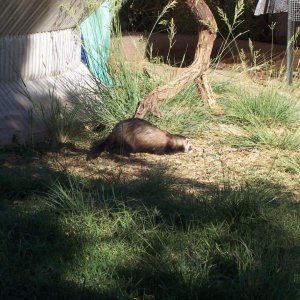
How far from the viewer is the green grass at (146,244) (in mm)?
3994

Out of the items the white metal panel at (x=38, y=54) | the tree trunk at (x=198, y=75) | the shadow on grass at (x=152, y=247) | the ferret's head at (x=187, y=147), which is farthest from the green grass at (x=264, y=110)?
the shadow on grass at (x=152, y=247)

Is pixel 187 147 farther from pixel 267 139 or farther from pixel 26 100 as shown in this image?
pixel 26 100

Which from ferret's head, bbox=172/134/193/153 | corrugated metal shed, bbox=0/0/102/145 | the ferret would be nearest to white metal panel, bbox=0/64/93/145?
corrugated metal shed, bbox=0/0/102/145

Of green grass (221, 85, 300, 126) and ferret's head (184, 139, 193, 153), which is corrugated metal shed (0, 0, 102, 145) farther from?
green grass (221, 85, 300, 126)

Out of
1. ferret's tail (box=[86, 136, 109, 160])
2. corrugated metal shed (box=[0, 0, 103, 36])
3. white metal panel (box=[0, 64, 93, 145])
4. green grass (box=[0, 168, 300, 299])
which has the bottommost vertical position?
ferret's tail (box=[86, 136, 109, 160])

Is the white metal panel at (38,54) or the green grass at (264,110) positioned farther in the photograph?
the green grass at (264,110)

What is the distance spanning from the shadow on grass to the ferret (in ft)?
6.03

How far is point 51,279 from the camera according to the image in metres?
4.12

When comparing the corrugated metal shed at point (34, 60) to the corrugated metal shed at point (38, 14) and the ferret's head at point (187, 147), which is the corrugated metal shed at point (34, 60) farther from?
the ferret's head at point (187, 147)

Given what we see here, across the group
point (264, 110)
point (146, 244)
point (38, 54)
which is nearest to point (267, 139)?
point (264, 110)

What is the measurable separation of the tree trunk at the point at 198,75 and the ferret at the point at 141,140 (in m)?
0.57

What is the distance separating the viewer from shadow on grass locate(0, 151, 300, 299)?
13.1ft

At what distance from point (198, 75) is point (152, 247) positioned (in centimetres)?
454

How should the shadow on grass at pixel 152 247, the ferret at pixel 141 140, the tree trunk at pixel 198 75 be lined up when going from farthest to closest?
the tree trunk at pixel 198 75 → the ferret at pixel 141 140 → the shadow on grass at pixel 152 247
